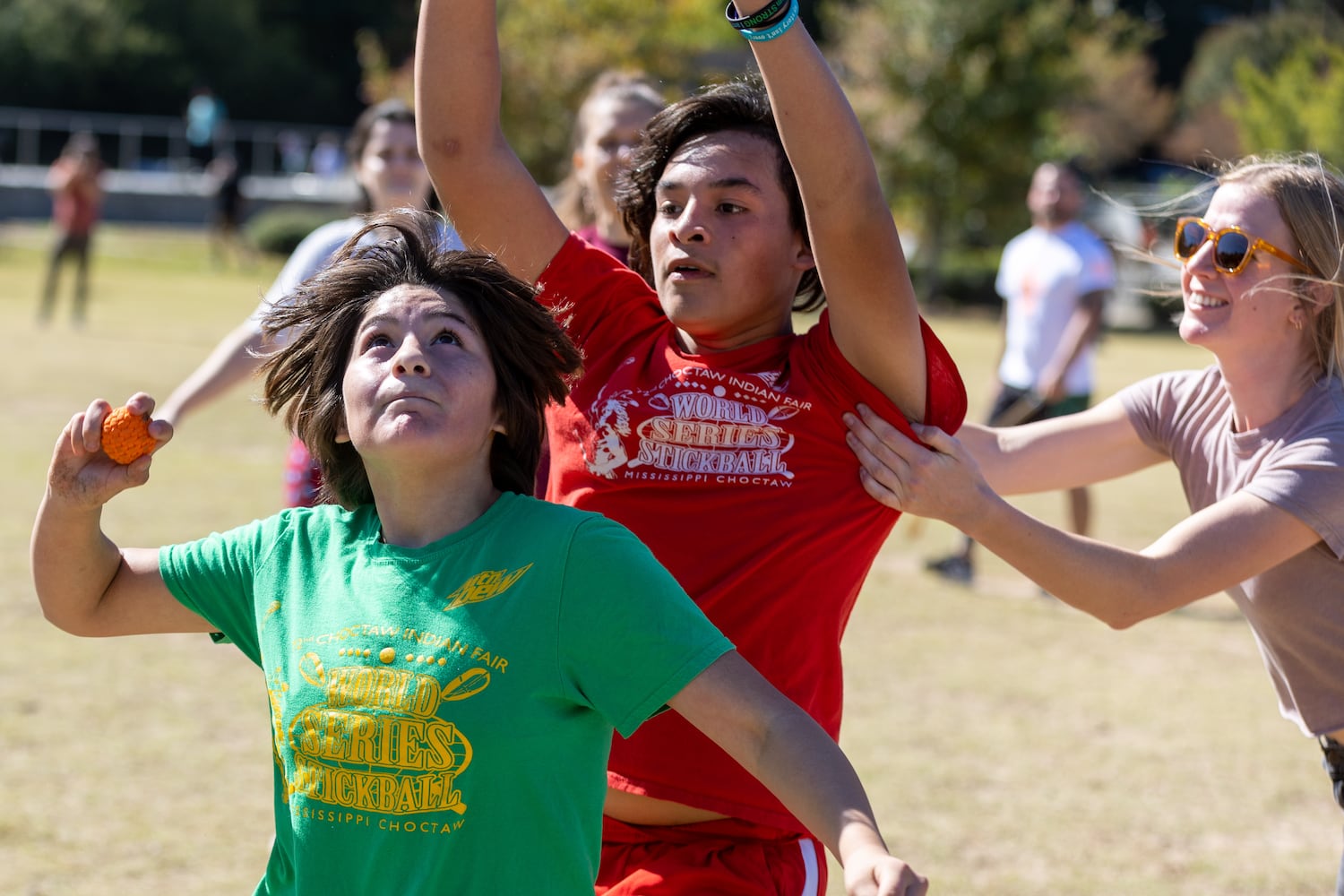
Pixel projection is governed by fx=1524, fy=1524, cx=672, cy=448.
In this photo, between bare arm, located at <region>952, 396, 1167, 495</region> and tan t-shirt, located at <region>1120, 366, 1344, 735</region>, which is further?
bare arm, located at <region>952, 396, 1167, 495</region>

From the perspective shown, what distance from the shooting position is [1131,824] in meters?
5.33

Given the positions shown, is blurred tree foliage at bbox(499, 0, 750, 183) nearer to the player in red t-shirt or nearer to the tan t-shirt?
the tan t-shirt

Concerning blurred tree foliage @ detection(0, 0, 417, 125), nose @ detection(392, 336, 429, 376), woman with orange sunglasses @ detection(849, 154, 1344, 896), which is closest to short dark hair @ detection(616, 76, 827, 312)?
woman with orange sunglasses @ detection(849, 154, 1344, 896)

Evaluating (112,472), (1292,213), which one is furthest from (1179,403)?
(112,472)

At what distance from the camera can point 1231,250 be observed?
3176mm

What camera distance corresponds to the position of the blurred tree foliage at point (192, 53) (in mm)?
51125

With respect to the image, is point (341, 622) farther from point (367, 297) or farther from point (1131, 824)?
point (1131, 824)

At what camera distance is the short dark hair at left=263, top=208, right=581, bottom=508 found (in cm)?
247

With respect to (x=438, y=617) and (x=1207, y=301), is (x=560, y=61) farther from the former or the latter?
(x=438, y=617)

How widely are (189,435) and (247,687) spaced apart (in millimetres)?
6803

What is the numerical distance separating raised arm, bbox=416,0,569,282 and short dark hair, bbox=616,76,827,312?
209mm

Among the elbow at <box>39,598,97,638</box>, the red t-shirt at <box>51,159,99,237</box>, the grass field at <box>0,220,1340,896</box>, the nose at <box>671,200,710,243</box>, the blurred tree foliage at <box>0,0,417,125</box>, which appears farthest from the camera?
the blurred tree foliage at <box>0,0,417,125</box>

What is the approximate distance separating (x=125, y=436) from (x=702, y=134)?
118 centimetres

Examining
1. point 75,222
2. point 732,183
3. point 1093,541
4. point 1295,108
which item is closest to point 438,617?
point 732,183
